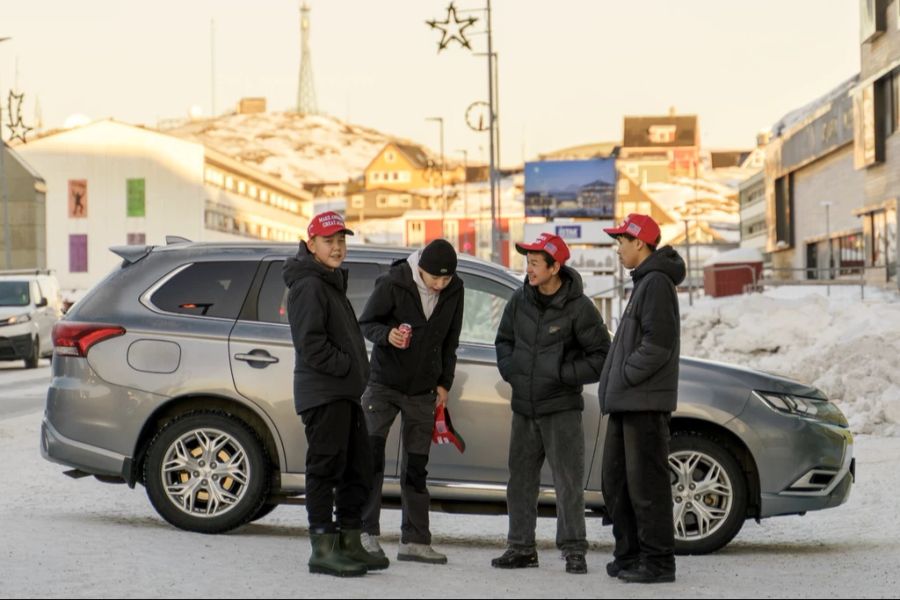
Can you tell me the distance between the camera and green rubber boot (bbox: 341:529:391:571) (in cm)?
761

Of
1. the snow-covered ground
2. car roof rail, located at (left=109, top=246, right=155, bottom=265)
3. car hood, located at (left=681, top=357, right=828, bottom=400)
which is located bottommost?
the snow-covered ground

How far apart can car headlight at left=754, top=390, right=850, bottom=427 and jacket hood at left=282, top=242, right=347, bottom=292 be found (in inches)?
103

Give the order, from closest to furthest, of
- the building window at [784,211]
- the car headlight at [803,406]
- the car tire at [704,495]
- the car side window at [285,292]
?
the car tire at [704,495], the car headlight at [803,406], the car side window at [285,292], the building window at [784,211]

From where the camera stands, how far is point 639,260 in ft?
25.6

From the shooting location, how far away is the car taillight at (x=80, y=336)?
9328 mm

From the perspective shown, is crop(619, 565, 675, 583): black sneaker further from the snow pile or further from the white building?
the white building

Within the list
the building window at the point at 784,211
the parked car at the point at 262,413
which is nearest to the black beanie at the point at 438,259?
the parked car at the point at 262,413

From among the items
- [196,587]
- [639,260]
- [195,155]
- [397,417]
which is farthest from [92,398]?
[195,155]

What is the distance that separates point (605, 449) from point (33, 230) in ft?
303

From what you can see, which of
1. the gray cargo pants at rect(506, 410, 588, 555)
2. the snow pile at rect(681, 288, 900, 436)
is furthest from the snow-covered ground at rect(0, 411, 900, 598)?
the snow pile at rect(681, 288, 900, 436)

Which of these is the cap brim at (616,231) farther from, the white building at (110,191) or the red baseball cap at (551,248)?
the white building at (110,191)

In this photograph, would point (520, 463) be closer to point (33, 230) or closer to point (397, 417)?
point (397, 417)

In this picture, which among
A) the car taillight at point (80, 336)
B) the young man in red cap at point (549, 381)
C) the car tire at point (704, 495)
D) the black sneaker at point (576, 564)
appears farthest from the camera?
the car taillight at point (80, 336)

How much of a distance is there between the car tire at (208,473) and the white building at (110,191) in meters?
99.7
